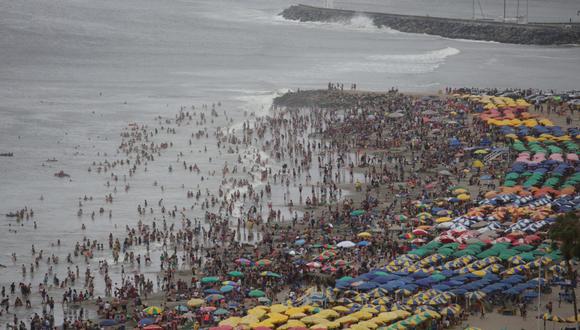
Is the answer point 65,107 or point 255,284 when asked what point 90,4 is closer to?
point 65,107

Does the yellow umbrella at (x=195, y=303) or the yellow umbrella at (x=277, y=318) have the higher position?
the yellow umbrella at (x=277, y=318)

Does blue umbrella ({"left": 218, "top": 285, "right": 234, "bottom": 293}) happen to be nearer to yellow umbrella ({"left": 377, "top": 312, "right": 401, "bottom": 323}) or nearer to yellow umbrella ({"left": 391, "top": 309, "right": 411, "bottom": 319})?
yellow umbrella ({"left": 377, "top": 312, "right": 401, "bottom": 323})

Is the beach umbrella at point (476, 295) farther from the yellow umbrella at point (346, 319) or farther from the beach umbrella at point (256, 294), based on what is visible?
the beach umbrella at point (256, 294)

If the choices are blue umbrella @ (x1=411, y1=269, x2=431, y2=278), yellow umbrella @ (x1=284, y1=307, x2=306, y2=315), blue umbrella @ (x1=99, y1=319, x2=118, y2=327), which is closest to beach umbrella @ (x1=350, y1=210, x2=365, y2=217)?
blue umbrella @ (x1=411, y1=269, x2=431, y2=278)

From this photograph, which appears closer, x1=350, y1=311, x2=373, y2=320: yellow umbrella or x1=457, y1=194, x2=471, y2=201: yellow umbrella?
x1=350, y1=311, x2=373, y2=320: yellow umbrella

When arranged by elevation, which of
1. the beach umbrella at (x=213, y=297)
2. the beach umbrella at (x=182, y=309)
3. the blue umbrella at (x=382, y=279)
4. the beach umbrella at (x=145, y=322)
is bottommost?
the beach umbrella at (x=145, y=322)

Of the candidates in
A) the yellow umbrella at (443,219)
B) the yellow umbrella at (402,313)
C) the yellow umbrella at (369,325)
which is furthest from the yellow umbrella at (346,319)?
the yellow umbrella at (443,219)

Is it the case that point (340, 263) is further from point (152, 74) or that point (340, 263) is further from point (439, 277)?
point (152, 74)
